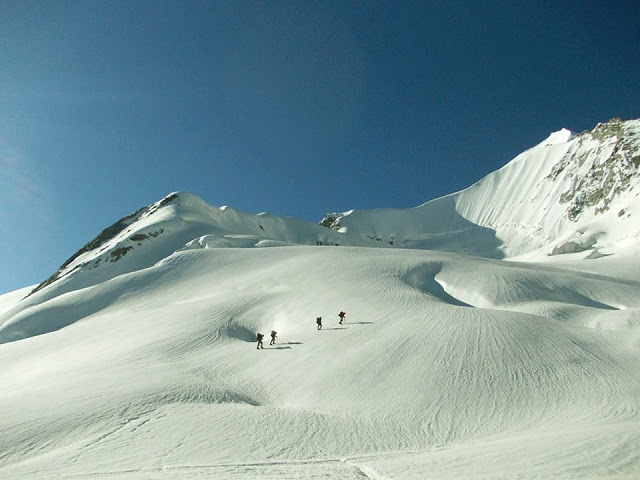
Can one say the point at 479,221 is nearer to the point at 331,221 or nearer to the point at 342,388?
the point at 331,221

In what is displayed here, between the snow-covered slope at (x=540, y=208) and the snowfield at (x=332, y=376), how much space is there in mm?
54057

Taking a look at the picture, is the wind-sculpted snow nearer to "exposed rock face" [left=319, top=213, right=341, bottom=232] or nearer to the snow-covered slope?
A: the snow-covered slope

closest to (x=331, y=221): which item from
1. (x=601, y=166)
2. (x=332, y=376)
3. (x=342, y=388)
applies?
(x=601, y=166)

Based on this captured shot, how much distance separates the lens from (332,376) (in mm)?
16406

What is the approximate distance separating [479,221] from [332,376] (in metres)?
148

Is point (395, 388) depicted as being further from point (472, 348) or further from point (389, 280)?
point (389, 280)

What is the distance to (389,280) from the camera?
3145 cm

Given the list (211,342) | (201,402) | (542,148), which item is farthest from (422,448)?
(542,148)

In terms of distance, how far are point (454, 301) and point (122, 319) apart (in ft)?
74.7

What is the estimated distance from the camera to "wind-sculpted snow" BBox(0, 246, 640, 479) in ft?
30.7

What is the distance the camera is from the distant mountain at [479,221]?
224 ft

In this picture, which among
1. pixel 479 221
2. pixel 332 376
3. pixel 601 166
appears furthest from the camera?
pixel 479 221

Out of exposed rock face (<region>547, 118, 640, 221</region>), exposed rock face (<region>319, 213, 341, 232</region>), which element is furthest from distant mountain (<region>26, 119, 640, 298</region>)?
exposed rock face (<region>319, 213, 341, 232</region>)

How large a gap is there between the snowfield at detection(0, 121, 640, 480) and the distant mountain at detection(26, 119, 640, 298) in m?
25.4
